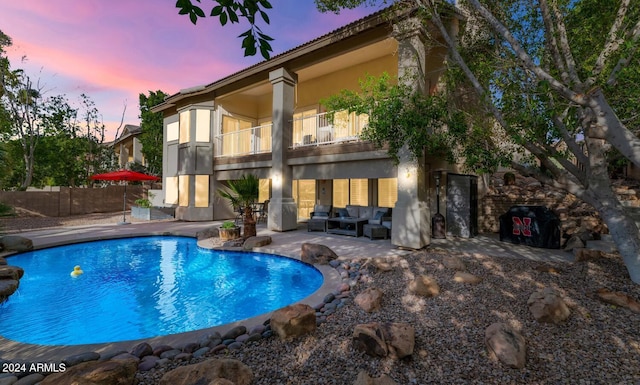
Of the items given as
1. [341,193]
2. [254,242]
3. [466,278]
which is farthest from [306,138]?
[466,278]

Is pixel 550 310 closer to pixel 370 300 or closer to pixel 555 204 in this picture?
pixel 370 300

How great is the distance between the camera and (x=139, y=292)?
19.6 ft

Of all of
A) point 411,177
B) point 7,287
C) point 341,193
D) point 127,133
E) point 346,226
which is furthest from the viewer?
point 127,133

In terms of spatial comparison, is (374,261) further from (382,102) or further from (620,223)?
(620,223)

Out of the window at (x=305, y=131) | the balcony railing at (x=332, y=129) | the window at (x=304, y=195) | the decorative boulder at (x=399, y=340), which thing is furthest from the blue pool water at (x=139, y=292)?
the window at (x=304, y=195)

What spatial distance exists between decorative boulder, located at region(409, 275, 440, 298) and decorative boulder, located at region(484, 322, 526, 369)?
139cm

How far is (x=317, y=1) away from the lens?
26.3ft

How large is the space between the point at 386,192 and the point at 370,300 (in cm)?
975

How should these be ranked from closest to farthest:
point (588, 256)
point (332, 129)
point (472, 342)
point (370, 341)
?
point (370, 341), point (472, 342), point (588, 256), point (332, 129)

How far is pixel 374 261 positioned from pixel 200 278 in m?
4.14

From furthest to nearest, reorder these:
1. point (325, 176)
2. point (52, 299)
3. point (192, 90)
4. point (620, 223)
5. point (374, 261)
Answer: point (192, 90), point (325, 176), point (374, 261), point (52, 299), point (620, 223)

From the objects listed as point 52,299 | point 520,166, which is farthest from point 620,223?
point 52,299

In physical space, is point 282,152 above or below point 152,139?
below

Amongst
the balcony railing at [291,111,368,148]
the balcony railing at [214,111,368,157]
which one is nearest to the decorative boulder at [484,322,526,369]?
the balcony railing at [214,111,368,157]
